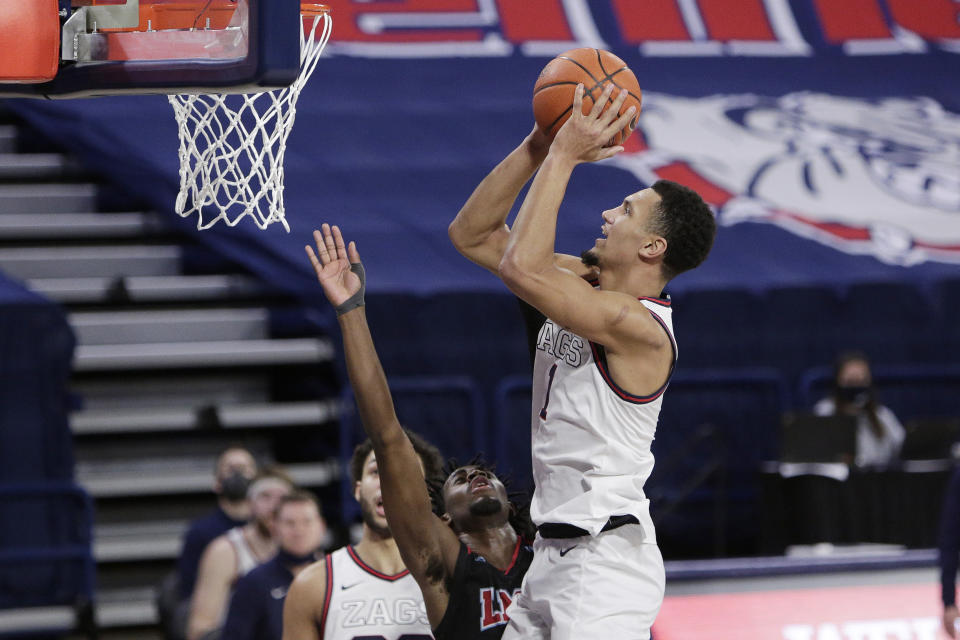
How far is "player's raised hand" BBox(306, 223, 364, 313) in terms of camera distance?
3.83m

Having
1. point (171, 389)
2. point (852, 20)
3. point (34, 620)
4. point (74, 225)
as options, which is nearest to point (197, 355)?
point (171, 389)

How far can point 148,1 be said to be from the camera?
3965mm

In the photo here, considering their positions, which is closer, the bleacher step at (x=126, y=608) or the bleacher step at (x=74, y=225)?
the bleacher step at (x=126, y=608)

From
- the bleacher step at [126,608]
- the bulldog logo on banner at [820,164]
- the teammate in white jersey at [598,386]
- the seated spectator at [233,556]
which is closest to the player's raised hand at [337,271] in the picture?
the teammate in white jersey at [598,386]

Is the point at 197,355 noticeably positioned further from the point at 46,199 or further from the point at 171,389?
the point at 46,199

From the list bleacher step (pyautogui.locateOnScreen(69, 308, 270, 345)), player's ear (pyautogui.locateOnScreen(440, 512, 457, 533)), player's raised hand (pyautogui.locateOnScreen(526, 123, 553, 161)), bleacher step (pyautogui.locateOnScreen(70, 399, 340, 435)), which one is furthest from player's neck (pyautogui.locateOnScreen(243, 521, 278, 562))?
player's raised hand (pyautogui.locateOnScreen(526, 123, 553, 161))

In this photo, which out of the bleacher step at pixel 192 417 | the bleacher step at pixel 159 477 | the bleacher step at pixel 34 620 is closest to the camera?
the bleacher step at pixel 34 620

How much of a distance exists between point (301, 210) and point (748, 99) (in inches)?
164

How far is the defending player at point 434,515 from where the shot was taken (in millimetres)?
3834

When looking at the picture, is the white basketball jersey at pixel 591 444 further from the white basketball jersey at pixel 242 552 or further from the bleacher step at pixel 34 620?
the bleacher step at pixel 34 620

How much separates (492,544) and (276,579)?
1.96 m

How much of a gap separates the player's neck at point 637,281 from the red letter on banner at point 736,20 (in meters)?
9.13

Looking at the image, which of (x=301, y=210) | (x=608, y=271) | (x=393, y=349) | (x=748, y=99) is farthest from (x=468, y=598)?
(x=748, y=99)

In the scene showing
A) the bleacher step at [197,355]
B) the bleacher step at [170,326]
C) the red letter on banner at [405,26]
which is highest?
the red letter on banner at [405,26]
